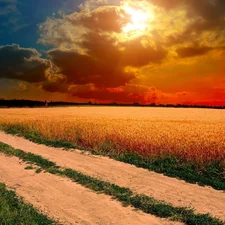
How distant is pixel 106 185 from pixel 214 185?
3.91 meters

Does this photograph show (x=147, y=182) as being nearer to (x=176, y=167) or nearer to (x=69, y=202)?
(x=176, y=167)

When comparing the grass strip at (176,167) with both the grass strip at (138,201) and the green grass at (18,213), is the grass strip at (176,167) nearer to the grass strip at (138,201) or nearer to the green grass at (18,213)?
the grass strip at (138,201)

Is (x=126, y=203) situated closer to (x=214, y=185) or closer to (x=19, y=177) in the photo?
(x=214, y=185)

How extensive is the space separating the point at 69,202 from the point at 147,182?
356 cm

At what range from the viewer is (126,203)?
9.95 meters

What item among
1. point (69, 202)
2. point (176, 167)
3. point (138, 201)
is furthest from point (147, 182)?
point (69, 202)

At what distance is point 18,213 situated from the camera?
29.6 feet

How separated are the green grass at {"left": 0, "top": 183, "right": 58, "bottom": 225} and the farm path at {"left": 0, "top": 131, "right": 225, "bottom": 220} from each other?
3.70 meters

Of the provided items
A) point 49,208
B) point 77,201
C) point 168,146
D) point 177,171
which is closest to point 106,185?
point 77,201

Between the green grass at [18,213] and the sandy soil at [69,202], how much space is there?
1.12ft

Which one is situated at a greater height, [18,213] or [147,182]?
[147,182]

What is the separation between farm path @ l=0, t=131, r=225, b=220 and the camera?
10.2m

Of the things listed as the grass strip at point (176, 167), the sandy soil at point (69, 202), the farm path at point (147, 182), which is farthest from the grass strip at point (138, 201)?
the grass strip at point (176, 167)

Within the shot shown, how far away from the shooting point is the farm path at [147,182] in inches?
402
